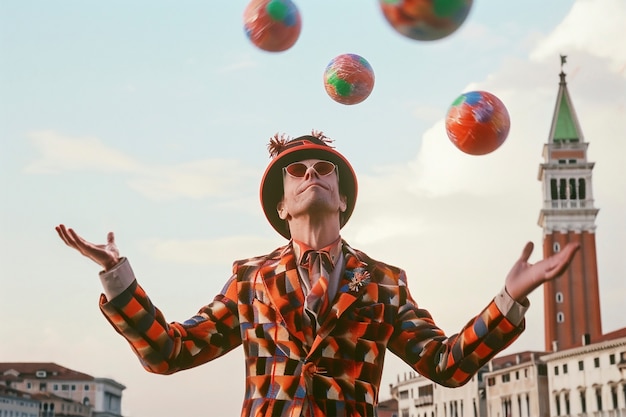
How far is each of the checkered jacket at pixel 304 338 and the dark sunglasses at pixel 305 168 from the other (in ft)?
1.67

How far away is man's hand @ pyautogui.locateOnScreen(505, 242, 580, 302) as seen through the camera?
595cm

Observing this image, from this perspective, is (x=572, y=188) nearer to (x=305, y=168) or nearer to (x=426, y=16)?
(x=305, y=168)

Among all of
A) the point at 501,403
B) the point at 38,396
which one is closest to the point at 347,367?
the point at 501,403

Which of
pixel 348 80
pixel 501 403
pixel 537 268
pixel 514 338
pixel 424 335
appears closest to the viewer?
pixel 537 268

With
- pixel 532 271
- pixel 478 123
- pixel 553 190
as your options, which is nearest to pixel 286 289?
pixel 532 271

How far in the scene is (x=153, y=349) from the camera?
6.71m

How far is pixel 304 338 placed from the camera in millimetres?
6609

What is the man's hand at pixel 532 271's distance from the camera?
5945mm

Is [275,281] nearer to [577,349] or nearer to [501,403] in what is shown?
[577,349]

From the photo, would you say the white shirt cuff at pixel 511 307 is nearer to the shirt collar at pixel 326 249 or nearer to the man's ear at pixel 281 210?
the shirt collar at pixel 326 249

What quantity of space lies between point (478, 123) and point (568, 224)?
8392 centimetres

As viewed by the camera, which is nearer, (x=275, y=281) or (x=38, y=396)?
(x=275, y=281)

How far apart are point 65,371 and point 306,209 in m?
122

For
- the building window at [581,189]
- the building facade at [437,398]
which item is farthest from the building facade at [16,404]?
the building window at [581,189]
